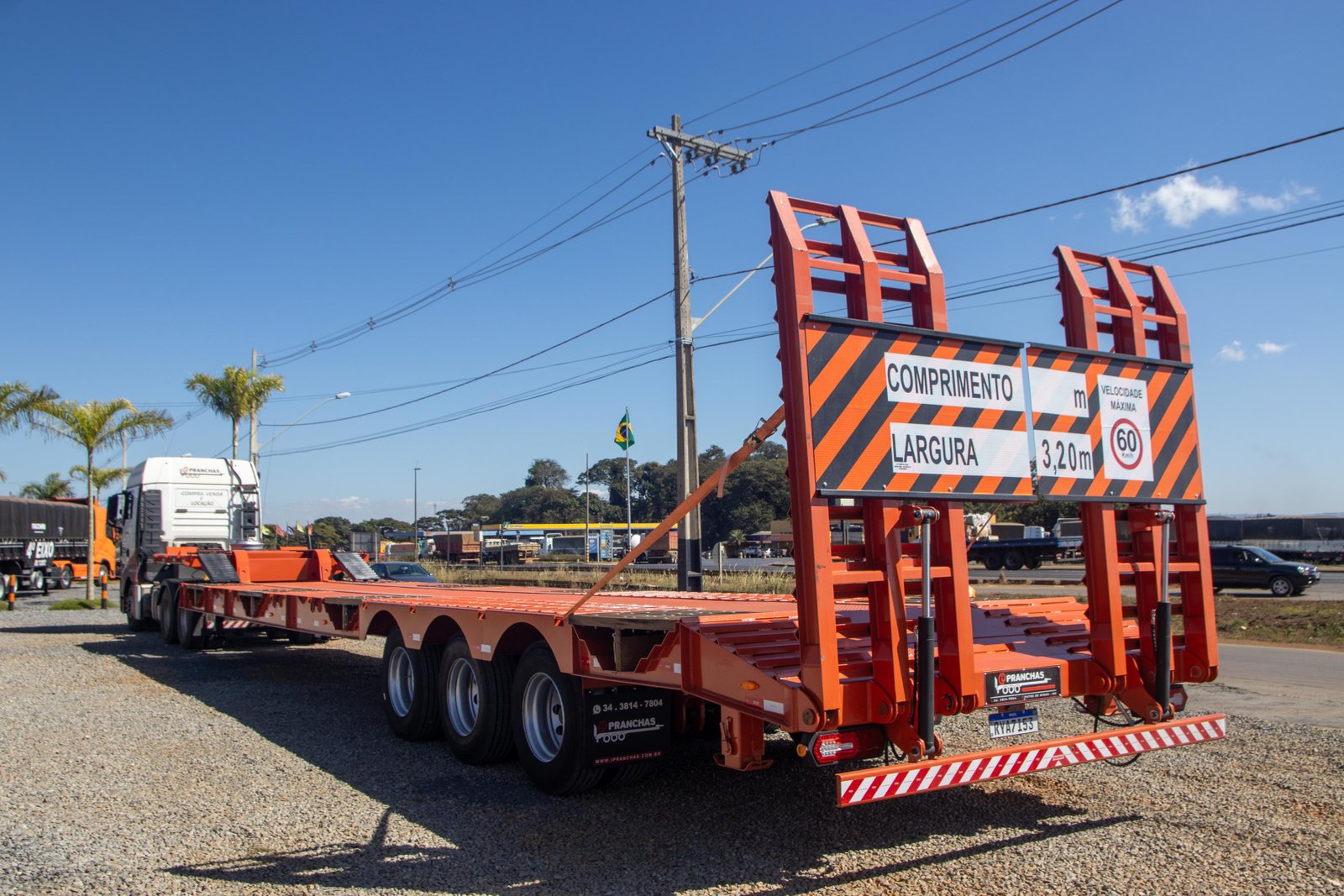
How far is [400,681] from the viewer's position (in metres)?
9.14

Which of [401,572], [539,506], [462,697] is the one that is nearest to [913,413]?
[462,697]

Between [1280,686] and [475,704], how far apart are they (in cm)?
952

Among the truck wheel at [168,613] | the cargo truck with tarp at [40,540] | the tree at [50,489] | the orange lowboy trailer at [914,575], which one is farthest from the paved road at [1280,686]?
the tree at [50,489]

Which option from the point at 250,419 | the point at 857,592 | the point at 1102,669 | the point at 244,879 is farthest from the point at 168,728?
the point at 250,419

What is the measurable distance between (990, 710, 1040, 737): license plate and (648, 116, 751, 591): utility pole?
38.7 feet

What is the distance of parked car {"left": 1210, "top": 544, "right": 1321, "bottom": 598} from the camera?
27.6m

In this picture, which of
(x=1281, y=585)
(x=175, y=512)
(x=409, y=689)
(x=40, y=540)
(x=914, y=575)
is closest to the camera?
(x=914, y=575)

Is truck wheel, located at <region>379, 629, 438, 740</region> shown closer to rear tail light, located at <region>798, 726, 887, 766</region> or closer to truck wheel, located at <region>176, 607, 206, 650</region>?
rear tail light, located at <region>798, 726, 887, 766</region>

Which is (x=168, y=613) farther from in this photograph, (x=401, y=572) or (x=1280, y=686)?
(x=1280, y=686)

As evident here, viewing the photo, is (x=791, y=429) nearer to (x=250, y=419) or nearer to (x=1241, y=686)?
(x=1241, y=686)

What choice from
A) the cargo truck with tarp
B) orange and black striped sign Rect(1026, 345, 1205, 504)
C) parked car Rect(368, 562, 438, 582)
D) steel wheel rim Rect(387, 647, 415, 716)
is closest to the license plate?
orange and black striped sign Rect(1026, 345, 1205, 504)

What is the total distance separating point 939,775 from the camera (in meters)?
4.90

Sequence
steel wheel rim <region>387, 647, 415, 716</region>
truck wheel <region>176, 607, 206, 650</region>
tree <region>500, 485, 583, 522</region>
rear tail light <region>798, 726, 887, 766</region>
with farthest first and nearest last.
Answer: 1. tree <region>500, 485, 583, 522</region>
2. truck wheel <region>176, 607, 206, 650</region>
3. steel wheel rim <region>387, 647, 415, 716</region>
4. rear tail light <region>798, 726, 887, 766</region>

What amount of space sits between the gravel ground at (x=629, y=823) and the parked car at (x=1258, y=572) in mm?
21995
